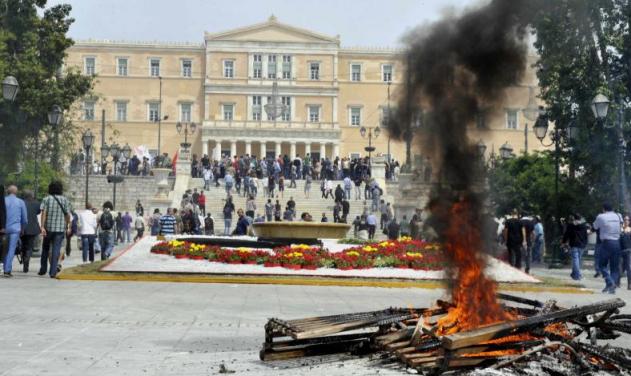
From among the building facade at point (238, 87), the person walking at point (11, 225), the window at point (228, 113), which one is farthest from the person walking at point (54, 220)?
the window at point (228, 113)

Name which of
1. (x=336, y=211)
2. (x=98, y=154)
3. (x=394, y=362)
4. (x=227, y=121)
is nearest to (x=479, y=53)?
(x=394, y=362)

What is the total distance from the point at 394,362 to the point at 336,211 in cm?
3444

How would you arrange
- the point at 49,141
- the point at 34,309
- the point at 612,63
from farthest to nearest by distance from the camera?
the point at 49,141
the point at 612,63
the point at 34,309

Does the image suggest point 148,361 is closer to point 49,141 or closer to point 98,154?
point 49,141

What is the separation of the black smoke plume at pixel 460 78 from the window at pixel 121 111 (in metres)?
83.1

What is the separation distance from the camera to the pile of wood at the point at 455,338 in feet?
20.6

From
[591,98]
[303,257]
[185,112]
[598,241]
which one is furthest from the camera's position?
[185,112]

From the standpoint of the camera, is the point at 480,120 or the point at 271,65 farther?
the point at 271,65

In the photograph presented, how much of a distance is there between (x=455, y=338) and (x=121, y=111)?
8585 centimetres

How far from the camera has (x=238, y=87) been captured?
9025 centimetres

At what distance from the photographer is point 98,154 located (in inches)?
3039

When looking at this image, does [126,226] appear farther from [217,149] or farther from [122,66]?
[122,66]

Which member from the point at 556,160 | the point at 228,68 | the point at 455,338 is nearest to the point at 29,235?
the point at 455,338

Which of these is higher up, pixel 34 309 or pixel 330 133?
pixel 330 133
